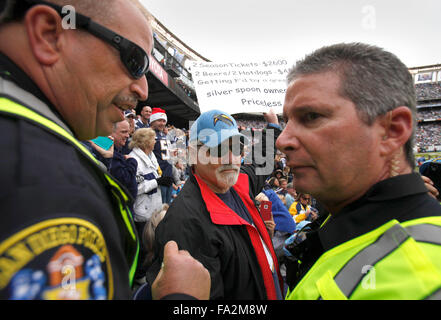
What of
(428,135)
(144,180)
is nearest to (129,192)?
(144,180)

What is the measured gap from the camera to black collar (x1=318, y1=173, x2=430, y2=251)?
94cm

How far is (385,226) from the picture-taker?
0.91 m

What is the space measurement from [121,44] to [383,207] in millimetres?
1254

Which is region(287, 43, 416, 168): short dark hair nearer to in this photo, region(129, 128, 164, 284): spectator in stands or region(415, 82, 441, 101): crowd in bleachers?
region(129, 128, 164, 284): spectator in stands

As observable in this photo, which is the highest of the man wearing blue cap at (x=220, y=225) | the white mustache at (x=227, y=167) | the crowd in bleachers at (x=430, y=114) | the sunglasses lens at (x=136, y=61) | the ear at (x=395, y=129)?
the crowd in bleachers at (x=430, y=114)

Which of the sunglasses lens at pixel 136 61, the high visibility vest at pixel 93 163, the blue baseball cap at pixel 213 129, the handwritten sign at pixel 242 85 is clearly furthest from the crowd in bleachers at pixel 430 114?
Answer: the high visibility vest at pixel 93 163

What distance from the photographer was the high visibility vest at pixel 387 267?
2.41 feet

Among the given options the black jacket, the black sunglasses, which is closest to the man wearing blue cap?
the black jacket

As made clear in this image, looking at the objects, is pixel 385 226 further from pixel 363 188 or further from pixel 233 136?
pixel 233 136

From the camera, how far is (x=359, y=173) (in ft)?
3.58

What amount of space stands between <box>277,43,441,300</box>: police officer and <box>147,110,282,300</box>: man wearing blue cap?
49 cm

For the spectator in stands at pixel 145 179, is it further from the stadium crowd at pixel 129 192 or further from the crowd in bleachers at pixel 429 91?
the crowd in bleachers at pixel 429 91

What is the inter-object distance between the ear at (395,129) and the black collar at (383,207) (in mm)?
148
